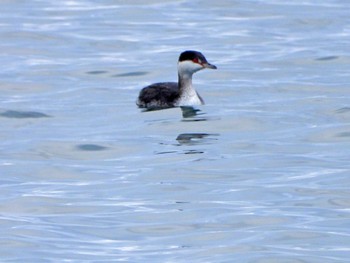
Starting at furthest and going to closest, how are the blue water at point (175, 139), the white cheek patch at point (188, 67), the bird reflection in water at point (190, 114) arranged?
the white cheek patch at point (188, 67)
the bird reflection in water at point (190, 114)
the blue water at point (175, 139)

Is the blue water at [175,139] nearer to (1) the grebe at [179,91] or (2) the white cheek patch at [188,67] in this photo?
(1) the grebe at [179,91]

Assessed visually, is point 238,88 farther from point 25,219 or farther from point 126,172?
point 25,219

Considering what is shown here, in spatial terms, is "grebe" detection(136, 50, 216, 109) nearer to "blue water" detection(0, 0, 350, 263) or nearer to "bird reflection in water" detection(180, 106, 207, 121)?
"bird reflection in water" detection(180, 106, 207, 121)

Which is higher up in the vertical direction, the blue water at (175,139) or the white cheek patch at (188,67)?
the white cheek patch at (188,67)

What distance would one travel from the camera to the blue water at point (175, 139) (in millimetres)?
13000

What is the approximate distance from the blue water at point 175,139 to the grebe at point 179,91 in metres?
0.18

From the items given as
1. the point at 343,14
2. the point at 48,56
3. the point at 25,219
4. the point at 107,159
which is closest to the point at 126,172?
the point at 107,159

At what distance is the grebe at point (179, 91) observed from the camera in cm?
1986

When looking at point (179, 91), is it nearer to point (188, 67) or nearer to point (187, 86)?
point (187, 86)

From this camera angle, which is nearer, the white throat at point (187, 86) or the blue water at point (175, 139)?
the blue water at point (175, 139)

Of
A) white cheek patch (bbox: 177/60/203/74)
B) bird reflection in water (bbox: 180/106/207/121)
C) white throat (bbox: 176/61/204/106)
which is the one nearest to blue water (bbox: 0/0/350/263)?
bird reflection in water (bbox: 180/106/207/121)

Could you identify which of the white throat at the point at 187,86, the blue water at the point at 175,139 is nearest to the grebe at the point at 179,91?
the white throat at the point at 187,86

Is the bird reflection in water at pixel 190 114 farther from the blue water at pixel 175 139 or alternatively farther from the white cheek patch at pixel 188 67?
the white cheek patch at pixel 188 67

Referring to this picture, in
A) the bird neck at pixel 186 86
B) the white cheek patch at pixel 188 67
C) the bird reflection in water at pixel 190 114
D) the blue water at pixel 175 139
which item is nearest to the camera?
the blue water at pixel 175 139
